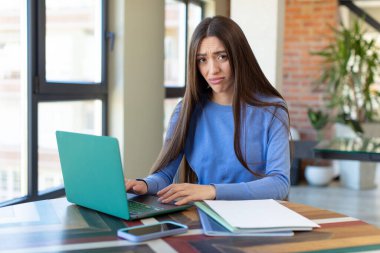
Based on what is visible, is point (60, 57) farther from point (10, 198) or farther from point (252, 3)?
point (252, 3)

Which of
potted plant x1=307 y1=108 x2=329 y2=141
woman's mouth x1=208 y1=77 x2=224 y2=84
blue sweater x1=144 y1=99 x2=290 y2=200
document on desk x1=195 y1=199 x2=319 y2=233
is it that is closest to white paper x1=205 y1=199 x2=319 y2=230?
document on desk x1=195 y1=199 x2=319 y2=233

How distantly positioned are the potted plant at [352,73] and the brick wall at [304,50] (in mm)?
166

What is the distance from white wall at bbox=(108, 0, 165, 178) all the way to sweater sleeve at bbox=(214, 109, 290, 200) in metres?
1.98

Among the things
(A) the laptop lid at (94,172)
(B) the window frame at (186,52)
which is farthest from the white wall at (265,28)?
(A) the laptop lid at (94,172)

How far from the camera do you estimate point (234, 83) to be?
6.51 ft

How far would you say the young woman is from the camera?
1.92 metres

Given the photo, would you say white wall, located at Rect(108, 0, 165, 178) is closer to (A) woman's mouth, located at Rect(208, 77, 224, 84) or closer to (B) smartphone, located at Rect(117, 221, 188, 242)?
(A) woman's mouth, located at Rect(208, 77, 224, 84)

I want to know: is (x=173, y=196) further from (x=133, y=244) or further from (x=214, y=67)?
(x=214, y=67)

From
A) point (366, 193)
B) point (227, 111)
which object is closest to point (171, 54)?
point (366, 193)

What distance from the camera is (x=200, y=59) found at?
6.55 feet

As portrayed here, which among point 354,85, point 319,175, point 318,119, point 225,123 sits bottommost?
point 319,175

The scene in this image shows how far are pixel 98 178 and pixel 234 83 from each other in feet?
2.45

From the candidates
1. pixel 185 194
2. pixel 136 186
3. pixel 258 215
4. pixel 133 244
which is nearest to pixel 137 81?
pixel 136 186

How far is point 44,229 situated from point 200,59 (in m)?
0.92
